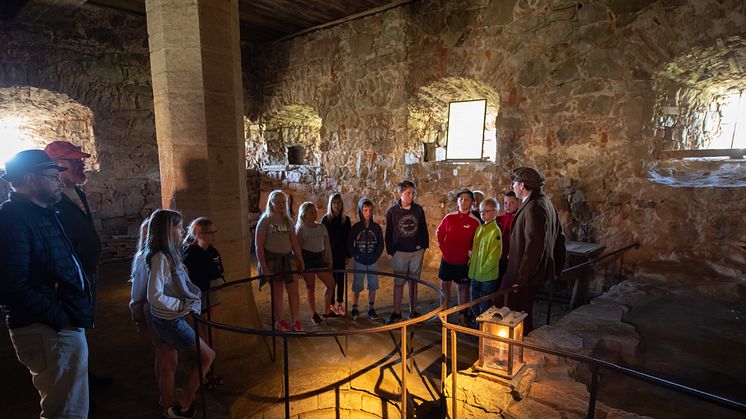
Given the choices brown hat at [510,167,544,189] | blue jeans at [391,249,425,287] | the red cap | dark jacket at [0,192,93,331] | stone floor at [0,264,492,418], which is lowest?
stone floor at [0,264,492,418]

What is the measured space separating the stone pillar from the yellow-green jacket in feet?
7.57

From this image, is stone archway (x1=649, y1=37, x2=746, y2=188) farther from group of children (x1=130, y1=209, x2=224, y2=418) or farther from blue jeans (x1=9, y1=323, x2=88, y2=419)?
blue jeans (x1=9, y1=323, x2=88, y2=419)

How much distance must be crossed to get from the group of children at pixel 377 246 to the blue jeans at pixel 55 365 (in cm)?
182

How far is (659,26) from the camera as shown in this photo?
14.8 ft

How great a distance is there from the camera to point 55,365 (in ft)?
6.57

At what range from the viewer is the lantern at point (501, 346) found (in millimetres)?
2568

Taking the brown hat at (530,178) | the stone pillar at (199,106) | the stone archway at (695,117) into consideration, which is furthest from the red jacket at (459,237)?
the stone archway at (695,117)

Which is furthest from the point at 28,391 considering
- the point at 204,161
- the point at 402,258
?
the point at 402,258

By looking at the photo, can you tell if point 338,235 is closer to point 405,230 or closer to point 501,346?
point 405,230

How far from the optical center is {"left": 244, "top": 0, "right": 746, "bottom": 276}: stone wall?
4.43 meters

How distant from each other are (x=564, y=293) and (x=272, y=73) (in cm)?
720

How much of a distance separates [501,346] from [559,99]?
3.94 m

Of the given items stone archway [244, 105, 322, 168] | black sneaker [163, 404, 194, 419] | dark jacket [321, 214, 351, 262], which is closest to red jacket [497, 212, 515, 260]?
dark jacket [321, 214, 351, 262]

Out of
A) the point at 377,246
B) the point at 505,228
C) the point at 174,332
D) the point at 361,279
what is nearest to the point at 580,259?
the point at 505,228
